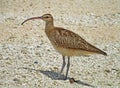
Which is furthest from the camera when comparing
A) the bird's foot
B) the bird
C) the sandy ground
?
the bird's foot

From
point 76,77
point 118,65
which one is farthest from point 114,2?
point 76,77

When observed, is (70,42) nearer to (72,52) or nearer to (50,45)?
(72,52)

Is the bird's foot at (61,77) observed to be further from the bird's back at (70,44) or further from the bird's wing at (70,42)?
the bird's wing at (70,42)

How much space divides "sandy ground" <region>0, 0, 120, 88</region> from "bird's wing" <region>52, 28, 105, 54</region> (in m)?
0.94

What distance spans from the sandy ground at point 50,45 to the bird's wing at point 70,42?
3.09 ft

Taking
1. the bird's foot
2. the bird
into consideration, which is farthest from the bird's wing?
the bird's foot

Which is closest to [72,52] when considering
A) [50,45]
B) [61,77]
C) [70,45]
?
[70,45]

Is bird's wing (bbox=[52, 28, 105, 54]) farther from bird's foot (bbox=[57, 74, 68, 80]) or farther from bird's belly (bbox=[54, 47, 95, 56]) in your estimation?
bird's foot (bbox=[57, 74, 68, 80])

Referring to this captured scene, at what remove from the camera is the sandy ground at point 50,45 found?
37.2ft

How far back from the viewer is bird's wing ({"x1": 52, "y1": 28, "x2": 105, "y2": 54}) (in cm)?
1105

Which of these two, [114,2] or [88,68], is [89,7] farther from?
[88,68]

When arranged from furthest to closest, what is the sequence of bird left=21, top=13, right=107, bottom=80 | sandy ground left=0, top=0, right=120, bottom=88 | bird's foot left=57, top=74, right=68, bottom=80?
1. bird's foot left=57, top=74, right=68, bottom=80
2. sandy ground left=0, top=0, right=120, bottom=88
3. bird left=21, top=13, right=107, bottom=80

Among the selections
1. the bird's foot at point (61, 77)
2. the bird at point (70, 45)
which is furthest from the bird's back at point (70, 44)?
the bird's foot at point (61, 77)

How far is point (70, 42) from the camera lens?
11.2 meters
